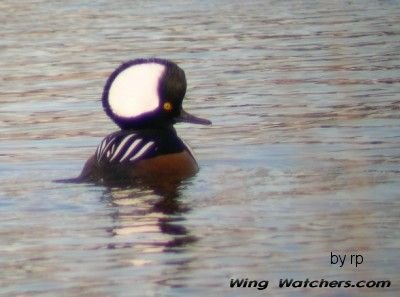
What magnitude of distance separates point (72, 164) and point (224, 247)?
3572 mm

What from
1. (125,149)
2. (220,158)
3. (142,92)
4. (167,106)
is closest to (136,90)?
(142,92)

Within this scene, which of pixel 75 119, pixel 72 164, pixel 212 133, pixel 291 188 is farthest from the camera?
pixel 75 119

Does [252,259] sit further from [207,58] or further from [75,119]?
[207,58]

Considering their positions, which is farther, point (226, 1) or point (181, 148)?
point (226, 1)

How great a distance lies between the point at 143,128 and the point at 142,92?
0.84 ft

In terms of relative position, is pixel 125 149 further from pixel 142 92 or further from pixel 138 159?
pixel 142 92

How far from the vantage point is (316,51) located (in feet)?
64.8

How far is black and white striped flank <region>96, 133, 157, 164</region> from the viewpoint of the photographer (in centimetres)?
1188

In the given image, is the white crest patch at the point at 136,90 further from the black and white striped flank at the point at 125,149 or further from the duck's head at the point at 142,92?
the black and white striped flank at the point at 125,149

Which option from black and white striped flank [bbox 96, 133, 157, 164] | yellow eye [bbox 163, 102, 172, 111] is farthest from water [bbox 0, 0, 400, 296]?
yellow eye [bbox 163, 102, 172, 111]

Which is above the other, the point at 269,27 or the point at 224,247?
the point at 224,247

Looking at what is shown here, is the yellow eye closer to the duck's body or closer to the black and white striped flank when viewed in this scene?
the duck's body

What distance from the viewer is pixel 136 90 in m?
12.2

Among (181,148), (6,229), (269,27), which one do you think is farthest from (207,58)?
(6,229)
